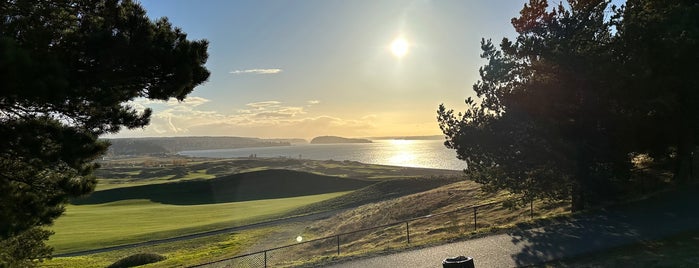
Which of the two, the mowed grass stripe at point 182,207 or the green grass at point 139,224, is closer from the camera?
the green grass at point 139,224

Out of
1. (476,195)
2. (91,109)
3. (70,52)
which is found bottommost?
(476,195)

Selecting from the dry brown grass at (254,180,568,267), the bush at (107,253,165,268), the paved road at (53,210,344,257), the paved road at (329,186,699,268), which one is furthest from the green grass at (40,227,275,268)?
the paved road at (329,186,699,268)

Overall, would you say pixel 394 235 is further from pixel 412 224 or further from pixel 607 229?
pixel 607 229

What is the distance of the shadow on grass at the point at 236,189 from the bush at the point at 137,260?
34.0 metres

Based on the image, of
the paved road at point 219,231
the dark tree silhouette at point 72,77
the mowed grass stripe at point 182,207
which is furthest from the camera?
the mowed grass stripe at point 182,207

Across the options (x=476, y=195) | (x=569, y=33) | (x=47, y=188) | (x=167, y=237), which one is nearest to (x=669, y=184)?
(x=569, y=33)

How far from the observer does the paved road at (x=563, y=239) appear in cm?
1125

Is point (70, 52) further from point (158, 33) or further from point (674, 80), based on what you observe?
point (674, 80)

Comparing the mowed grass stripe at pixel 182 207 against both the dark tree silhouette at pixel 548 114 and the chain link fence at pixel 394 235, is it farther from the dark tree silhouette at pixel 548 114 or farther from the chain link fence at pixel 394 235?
the dark tree silhouette at pixel 548 114

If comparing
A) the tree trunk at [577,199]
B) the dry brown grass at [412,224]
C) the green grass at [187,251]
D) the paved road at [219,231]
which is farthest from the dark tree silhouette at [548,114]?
the paved road at [219,231]

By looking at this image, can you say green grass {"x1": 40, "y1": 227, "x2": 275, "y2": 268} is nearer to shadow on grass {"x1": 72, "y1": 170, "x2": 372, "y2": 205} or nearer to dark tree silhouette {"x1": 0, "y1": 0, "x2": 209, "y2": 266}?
dark tree silhouette {"x1": 0, "y1": 0, "x2": 209, "y2": 266}

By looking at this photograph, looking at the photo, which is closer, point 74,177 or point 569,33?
point 74,177

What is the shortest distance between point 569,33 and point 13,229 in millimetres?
17303

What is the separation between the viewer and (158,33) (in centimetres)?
905
